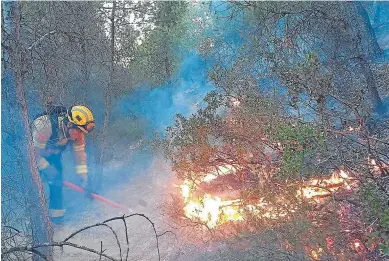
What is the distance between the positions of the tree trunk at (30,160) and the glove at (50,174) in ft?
10.6

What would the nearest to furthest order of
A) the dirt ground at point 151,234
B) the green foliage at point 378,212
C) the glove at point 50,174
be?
1. the green foliage at point 378,212
2. the dirt ground at point 151,234
3. the glove at point 50,174

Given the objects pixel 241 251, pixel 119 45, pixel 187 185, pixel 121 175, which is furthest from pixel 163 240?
pixel 119 45

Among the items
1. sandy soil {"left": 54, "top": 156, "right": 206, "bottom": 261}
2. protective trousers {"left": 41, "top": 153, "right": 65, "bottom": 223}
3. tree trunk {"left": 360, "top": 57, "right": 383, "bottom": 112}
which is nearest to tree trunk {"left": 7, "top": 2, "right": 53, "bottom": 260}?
sandy soil {"left": 54, "top": 156, "right": 206, "bottom": 261}

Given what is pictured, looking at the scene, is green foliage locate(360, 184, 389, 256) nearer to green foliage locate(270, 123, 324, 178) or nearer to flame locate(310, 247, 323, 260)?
green foliage locate(270, 123, 324, 178)

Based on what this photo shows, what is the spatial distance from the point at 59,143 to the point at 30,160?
308cm

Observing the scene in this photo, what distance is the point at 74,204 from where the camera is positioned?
8750mm

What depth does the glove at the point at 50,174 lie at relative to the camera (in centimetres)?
739

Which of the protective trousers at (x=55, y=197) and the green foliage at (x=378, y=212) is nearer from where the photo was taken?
the green foliage at (x=378, y=212)

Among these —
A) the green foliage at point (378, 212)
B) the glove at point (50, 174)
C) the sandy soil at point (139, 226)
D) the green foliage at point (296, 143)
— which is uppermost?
the green foliage at point (296, 143)

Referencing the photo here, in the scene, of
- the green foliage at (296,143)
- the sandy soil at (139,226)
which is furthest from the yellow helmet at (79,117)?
the green foliage at (296,143)

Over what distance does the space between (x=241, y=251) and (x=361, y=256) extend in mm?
1344

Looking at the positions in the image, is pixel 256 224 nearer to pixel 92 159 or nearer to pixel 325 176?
pixel 325 176

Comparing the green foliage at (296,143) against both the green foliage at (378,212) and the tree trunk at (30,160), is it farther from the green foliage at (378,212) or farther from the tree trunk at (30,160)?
the tree trunk at (30,160)

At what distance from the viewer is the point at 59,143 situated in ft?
23.3
